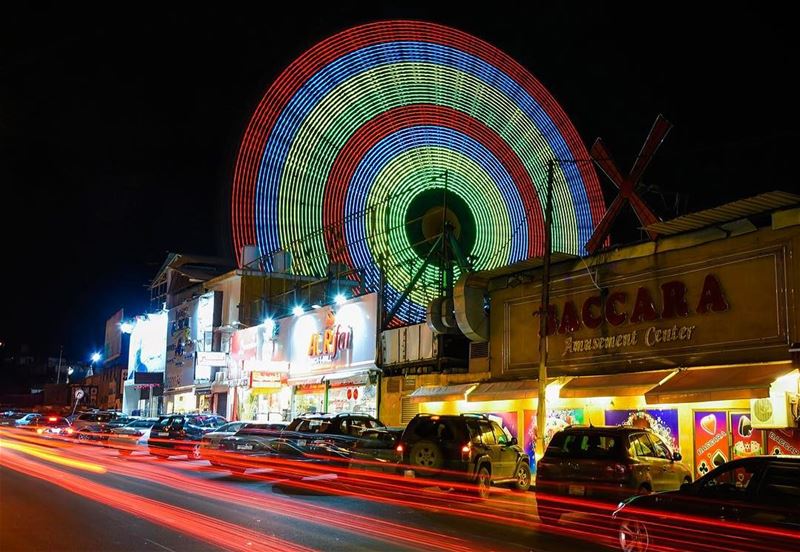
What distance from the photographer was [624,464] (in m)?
12.3

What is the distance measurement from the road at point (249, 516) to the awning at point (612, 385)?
10.1 ft

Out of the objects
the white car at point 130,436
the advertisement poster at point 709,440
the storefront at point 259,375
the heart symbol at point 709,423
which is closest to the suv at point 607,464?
the advertisement poster at point 709,440

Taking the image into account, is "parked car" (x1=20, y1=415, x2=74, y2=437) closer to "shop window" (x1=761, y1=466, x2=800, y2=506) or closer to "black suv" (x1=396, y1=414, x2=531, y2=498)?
"black suv" (x1=396, y1=414, x2=531, y2=498)

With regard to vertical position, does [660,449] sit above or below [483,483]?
above

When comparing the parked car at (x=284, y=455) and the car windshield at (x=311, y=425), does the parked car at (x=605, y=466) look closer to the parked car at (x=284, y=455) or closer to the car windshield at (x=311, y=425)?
the parked car at (x=284, y=455)

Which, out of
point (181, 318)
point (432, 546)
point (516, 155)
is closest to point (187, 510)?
point (432, 546)

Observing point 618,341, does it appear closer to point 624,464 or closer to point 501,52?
point 624,464

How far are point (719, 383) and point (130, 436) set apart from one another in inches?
881

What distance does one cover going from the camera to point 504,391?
21766 millimetres

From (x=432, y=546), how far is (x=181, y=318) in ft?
144

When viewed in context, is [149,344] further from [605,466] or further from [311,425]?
[605,466]

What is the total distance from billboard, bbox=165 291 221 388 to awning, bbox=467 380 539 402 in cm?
2516

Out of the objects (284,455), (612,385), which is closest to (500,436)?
(612,385)

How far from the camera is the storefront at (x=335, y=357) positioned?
29.9m
